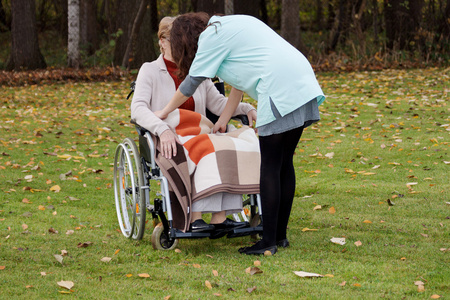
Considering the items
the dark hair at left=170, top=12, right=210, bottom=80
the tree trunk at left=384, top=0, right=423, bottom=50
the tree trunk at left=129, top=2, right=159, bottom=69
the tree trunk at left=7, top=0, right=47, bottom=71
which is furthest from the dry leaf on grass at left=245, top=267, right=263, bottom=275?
the tree trunk at left=7, top=0, right=47, bottom=71

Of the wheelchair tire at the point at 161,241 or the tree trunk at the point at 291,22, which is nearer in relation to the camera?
the wheelchair tire at the point at 161,241

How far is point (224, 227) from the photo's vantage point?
3943 millimetres

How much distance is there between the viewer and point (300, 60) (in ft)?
12.2

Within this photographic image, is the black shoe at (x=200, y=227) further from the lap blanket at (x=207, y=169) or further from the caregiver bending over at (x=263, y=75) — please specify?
the caregiver bending over at (x=263, y=75)

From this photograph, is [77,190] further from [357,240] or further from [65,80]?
[65,80]

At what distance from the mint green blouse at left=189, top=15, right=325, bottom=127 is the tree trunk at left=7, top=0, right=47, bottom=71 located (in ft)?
44.7

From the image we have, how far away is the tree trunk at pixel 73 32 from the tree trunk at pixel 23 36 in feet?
3.10

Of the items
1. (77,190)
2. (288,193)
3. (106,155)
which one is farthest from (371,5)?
(288,193)

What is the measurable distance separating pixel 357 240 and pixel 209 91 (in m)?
1.43

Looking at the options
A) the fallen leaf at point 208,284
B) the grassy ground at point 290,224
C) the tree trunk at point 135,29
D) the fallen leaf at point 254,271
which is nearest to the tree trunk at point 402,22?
the tree trunk at point 135,29

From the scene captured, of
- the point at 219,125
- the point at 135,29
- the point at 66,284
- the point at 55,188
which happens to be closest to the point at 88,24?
the point at 135,29

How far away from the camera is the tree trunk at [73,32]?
15320mm

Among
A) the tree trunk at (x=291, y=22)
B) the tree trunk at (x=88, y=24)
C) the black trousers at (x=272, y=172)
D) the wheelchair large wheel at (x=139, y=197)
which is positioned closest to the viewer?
the black trousers at (x=272, y=172)

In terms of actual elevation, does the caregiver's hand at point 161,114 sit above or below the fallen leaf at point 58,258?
above
